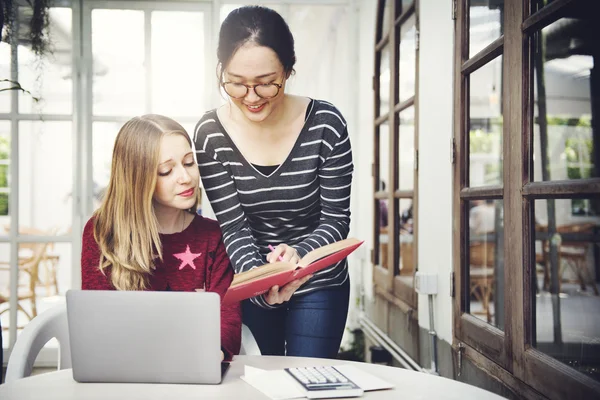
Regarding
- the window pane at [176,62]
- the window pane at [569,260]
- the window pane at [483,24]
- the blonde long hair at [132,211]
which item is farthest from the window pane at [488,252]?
the blonde long hair at [132,211]

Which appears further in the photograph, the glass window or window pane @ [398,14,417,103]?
the glass window

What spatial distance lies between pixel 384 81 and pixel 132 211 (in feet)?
6.25

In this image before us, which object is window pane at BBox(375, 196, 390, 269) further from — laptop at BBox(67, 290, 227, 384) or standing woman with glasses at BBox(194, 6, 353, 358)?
laptop at BBox(67, 290, 227, 384)

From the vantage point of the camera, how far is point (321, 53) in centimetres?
237

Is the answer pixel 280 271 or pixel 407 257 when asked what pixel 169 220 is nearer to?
pixel 280 271

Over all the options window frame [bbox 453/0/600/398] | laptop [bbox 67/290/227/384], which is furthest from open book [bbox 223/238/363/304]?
window frame [bbox 453/0/600/398]

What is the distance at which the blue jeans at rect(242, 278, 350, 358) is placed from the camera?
1.82 metres

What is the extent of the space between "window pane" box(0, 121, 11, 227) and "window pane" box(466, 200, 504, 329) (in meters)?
2.76

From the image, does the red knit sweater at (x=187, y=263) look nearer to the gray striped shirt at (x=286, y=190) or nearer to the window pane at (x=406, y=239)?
the gray striped shirt at (x=286, y=190)

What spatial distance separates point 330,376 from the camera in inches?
46.8

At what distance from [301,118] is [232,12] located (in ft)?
1.28

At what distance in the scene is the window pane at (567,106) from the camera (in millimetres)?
3727

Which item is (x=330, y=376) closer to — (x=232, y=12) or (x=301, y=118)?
(x=301, y=118)

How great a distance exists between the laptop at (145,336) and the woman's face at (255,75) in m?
0.82
